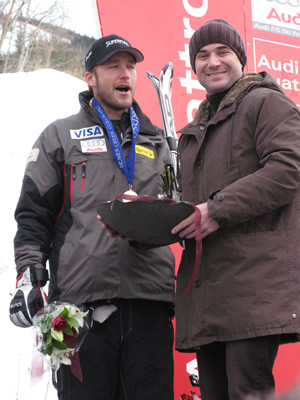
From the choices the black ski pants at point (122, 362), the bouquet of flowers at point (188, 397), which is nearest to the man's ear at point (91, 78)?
the black ski pants at point (122, 362)

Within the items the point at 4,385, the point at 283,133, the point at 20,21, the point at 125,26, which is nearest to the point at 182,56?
the point at 125,26

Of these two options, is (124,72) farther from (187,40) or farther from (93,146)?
(187,40)

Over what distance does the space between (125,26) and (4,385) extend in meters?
3.05

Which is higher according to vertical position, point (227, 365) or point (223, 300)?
point (223, 300)

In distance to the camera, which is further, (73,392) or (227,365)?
(73,392)

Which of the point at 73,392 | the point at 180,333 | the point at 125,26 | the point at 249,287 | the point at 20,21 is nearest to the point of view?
the point at 249,287

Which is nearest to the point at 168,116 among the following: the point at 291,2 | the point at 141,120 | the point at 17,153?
the point at 141,120

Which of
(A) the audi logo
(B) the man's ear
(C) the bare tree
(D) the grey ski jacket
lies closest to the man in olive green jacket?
(D) the grey ski jacket

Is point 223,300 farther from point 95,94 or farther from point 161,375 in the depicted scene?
point 95,94

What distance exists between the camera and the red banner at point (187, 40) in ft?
11.3

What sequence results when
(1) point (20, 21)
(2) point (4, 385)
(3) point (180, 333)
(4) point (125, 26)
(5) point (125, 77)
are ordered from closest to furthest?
(3) point (180, 333)
(5) point (125, 77)
(4) point (125, 26)
(2) point (4, 385)
(1) point (20, 21)

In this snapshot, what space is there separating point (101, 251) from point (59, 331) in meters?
0.41

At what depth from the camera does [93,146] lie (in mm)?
2678

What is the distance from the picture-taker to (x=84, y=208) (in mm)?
2566
